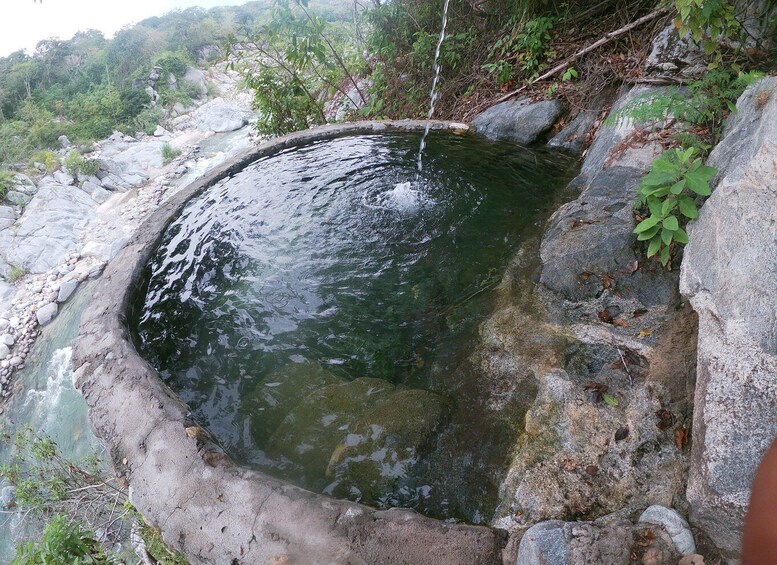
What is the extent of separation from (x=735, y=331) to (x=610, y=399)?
2.15 feet

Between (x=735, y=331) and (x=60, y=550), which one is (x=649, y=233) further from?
(x=60, y=550)

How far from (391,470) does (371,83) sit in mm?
8953

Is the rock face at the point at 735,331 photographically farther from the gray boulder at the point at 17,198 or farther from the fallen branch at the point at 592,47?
the gray boulder at the point at 17,198

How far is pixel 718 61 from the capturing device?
3.74 meters

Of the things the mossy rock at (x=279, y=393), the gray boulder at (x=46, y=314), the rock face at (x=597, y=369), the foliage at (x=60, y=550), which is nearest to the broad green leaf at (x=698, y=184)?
the rock face at (x=597, y=369)

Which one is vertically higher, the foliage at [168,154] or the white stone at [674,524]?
the foliage at [168,154]

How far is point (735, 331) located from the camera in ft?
6.14

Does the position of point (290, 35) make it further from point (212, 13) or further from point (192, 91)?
point (212, 13)

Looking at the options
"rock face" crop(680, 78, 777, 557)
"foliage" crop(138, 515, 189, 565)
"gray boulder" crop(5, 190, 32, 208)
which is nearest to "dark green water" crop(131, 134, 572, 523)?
"foliage" crop(138, 515, 189, 565)

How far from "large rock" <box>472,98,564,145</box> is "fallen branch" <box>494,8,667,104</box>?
0.32 meters

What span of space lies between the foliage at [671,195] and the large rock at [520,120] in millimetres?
3259

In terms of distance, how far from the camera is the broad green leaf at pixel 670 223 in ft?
8.18

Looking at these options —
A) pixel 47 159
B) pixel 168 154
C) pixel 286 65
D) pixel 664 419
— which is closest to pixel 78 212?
pixel 47 159

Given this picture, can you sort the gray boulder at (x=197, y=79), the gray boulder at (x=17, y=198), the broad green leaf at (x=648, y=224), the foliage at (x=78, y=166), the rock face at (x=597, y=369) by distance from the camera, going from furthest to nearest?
1. the gray boulder at (x=197, y=79)
2. the foliage at (x=78, y=166)
3. the gray boulder at (x=17, y=198)
4. the broad green leaf at (x=648, y=224)
5. the rock face at (x=597, y=369)
